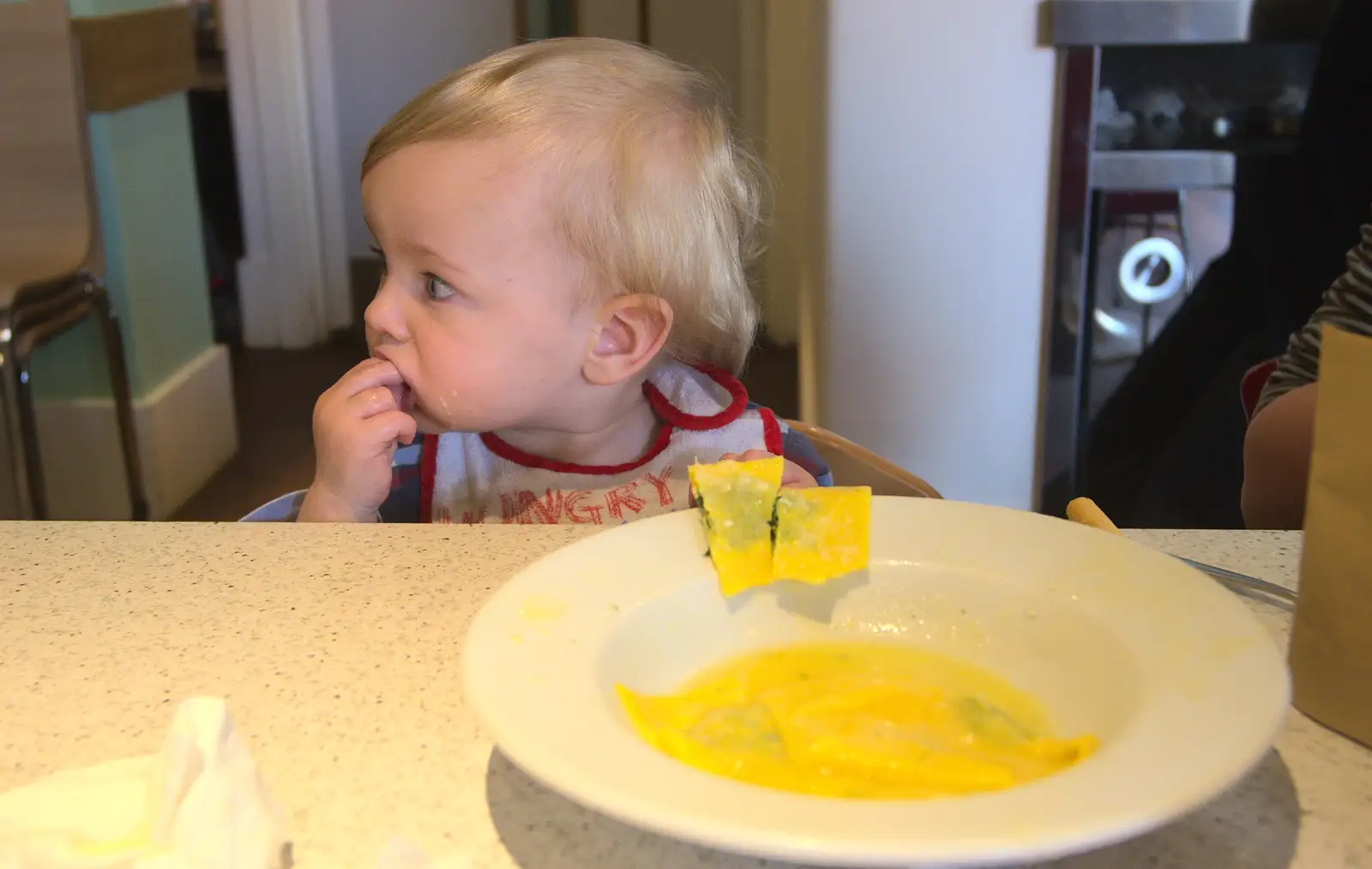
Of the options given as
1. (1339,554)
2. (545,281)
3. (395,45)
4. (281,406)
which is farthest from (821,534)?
(395,45)

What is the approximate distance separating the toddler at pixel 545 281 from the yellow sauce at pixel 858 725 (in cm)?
40

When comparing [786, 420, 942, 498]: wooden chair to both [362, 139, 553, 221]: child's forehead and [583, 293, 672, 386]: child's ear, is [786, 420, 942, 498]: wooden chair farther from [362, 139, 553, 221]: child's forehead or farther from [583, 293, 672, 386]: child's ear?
[362, 139, 553, 221]: child's forehead

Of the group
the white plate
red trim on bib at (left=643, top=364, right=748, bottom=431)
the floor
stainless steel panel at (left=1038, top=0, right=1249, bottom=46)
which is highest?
stainless steel panel at (left=1038, top=0, right=1249, bottom=46)

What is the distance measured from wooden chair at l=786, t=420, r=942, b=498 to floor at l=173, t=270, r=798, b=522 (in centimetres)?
135

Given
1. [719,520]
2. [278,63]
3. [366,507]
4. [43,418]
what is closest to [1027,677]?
[719,520]

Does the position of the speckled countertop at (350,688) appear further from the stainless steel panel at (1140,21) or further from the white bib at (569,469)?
the stainless steel panel at (1140,21)

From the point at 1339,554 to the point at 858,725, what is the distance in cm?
21

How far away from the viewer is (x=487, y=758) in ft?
1.71

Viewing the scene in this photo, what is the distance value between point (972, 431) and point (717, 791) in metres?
1.69

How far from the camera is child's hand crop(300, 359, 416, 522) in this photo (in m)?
0.96

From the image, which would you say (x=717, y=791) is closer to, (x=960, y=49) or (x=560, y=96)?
(x=560, y=96)

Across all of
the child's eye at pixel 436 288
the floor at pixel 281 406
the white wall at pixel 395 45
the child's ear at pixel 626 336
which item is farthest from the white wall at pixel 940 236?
the white wall at pixel 395 45

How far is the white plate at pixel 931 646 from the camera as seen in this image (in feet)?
Answer: 1.23

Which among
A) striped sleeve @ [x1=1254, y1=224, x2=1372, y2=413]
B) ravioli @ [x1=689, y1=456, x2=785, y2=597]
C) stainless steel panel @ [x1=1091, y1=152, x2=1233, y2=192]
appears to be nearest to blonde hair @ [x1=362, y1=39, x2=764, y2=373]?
ravioli @ [x1=689, y1=456, x2=785, y2=597]
